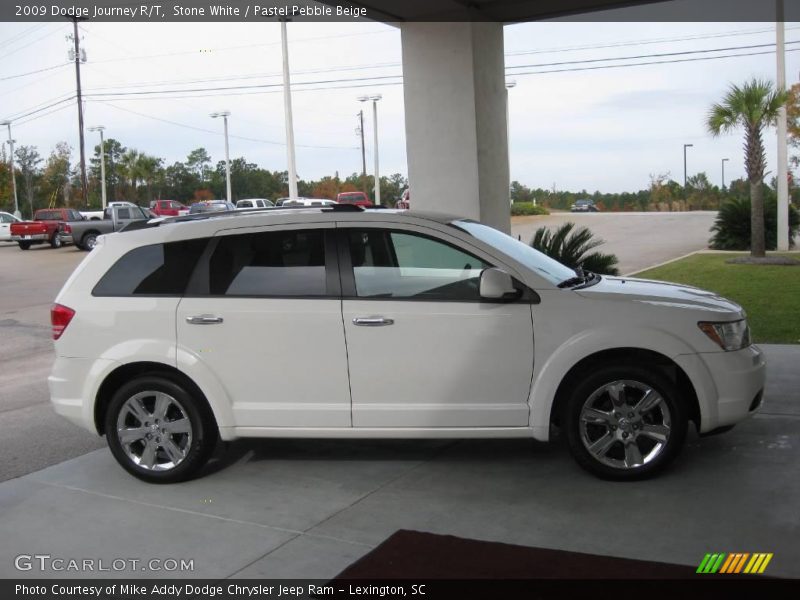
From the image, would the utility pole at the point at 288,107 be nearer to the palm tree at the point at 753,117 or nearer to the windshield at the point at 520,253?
the palm tree at the point at 753,117

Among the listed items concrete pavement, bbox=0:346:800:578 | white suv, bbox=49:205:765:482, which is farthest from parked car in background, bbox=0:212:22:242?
white suv, bbox=49:205:765:482

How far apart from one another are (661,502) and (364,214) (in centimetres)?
274

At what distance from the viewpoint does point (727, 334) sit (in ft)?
18.8

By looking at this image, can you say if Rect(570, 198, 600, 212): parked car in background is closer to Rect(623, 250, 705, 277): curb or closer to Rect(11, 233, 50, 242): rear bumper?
Rect(623, 250, 705, 277): curb

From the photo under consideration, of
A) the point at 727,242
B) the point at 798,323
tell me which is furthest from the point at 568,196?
the point at 798,323

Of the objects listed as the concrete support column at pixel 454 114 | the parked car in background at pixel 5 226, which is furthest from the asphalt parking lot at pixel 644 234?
the parked car in background at pixel 5 226

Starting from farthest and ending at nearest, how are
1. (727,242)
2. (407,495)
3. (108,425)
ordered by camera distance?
(727,242), (108,425), (407,495)

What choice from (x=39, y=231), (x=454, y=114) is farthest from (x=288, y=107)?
(x=454, y=114)

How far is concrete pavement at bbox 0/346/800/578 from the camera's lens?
15.7ft

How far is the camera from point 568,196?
74.6 m

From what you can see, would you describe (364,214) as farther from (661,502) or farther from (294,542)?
(661,502)

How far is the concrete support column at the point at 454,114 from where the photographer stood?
11.6 metres

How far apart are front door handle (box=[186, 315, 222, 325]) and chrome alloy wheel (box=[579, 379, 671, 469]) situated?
99.4 inches

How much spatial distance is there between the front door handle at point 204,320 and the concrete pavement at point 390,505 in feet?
3.72
